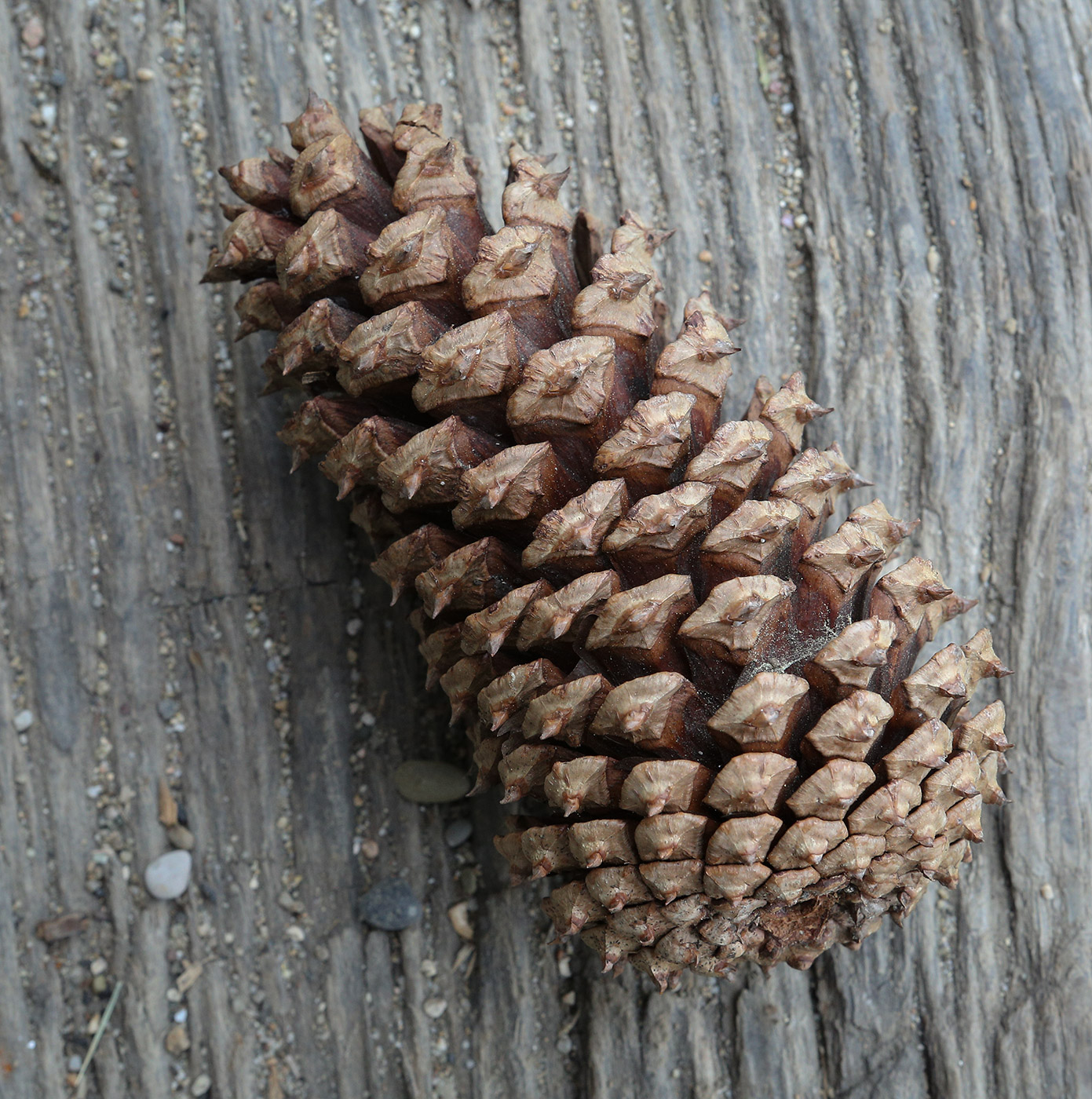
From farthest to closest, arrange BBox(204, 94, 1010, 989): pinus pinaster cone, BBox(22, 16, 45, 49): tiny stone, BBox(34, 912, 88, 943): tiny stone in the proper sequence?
1. BBox(22, 16, 45, 49): tiny stone
2. BBox(34, 912, 88, 943): tiny stone
3. BBox(204, 94, 1010, 989): pinus pinaster cone

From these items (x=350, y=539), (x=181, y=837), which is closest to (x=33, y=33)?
(x=350, y=539)

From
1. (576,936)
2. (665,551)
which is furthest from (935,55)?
(576,936)

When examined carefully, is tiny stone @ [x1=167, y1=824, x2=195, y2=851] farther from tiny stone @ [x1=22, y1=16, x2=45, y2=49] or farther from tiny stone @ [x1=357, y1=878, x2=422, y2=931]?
tiny stone @ [x1=22, y1=16, x2=45, y2=49]

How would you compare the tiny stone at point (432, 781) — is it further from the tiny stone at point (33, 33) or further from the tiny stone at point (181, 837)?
the tiny stone at point (33, 33)

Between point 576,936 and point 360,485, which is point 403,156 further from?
point 576,936

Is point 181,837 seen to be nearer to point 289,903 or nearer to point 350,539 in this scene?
point 289,903

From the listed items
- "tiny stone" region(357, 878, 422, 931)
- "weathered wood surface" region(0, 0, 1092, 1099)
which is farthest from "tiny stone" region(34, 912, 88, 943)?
"tiny stone" region(357, 878, 422, 931)
